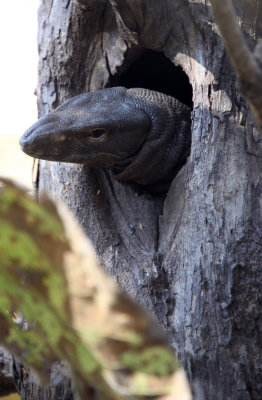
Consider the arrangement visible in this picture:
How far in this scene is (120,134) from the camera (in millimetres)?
1800

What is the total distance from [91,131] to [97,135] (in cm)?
2

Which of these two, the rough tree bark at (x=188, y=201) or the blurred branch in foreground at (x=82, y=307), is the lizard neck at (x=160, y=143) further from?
the blurred branch in foreground at (x=82, y=307)

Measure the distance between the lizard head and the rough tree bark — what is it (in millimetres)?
155

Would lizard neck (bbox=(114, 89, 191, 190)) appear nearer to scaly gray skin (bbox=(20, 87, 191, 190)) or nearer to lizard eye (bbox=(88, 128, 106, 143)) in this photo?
scaly gray skin (bbox=(20, 87, 191, 190))

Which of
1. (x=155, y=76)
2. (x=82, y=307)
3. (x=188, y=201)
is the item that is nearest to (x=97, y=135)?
(x=188, y=201)

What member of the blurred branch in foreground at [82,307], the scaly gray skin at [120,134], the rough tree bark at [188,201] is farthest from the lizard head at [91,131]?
the blurred branch in foreground at [82,307]

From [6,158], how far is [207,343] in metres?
4.99

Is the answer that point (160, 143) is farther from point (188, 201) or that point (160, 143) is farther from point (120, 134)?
point (188, 201)

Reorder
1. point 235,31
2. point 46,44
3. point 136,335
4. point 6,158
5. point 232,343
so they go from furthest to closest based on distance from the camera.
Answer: point 6,158 < point 46,44 < point 232,343 < point 235,31 < point 136,335

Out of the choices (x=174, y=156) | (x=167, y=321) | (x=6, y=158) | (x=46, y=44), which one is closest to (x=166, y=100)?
(x=174, y=156)

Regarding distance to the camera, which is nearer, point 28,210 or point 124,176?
point 28,210

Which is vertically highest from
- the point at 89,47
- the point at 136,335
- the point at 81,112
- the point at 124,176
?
the point at 89,47

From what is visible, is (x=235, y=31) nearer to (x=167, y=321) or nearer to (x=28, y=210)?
(x=28, y=210)

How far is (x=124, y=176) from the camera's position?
Answer: 190 centimetres
